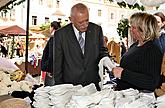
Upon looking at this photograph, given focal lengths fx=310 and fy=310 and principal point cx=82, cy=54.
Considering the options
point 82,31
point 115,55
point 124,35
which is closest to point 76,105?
point 82,31

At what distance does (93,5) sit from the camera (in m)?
23.1

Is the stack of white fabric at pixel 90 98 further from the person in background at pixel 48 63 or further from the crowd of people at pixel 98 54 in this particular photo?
the person in background at pixel 48 63

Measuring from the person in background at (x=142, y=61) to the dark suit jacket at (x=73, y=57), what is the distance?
45 centimetres

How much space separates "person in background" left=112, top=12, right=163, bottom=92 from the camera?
1791mm

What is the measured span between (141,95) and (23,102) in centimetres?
59

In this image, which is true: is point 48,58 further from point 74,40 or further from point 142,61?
point 142,61

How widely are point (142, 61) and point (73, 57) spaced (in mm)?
674

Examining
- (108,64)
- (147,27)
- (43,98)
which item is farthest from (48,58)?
(43,98)

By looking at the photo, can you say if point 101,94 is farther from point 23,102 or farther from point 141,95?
point 23,102

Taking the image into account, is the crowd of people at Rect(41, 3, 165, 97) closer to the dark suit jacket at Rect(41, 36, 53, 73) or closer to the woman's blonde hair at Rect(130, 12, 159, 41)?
the woman's blonde hair at Rect(130, 12, 159, 41)

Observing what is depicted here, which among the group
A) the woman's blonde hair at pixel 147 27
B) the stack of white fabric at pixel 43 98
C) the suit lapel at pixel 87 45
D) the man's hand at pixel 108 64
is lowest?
the stack of white fabric at pixel 43 98

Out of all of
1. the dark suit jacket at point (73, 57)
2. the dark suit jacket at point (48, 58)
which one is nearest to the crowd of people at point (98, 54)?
the dark suit jacket at point (73, 57)

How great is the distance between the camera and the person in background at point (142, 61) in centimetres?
A: 179

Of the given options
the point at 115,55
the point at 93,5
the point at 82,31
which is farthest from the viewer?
the point at 93,5
